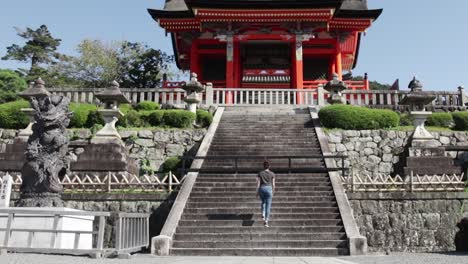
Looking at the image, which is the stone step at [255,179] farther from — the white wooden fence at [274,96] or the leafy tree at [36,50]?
the leafy tree at [36,50]

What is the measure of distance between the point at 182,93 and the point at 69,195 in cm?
925

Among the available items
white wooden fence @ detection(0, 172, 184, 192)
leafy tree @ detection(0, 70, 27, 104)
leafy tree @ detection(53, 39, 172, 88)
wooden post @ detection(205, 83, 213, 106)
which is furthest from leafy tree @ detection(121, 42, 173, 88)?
white wooden fence @ detection(0, 172, 184, 192)

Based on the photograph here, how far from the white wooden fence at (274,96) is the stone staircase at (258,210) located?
4.75 meters

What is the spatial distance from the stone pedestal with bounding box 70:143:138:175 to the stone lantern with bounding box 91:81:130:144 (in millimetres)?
438


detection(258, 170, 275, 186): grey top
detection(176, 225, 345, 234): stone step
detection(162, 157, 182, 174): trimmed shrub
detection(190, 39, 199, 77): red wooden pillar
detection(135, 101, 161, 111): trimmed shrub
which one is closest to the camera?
detection(176, 225, 345, 234): stone step

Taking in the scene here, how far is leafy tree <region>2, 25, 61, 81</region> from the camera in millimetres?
41006

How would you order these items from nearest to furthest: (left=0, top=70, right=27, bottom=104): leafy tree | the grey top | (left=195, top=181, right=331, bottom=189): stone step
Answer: the grey top
(left=195, top=181, right=331, bottom=189): stone step
(left=0, top=70, right=27, bottom=104): leafy tree

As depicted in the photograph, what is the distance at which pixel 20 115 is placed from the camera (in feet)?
59.5

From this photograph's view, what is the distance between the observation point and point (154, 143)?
671 inches

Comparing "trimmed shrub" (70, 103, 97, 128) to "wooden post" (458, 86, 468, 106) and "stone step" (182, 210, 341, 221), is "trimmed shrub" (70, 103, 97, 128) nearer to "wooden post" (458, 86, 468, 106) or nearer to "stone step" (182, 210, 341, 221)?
"stone step" (182, 210, 341, 221)

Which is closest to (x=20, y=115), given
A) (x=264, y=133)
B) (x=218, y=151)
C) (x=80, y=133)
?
(x=80, y=133)

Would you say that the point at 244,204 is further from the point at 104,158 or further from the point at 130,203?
the point at 104,158

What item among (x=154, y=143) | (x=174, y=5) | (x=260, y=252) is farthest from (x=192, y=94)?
(x=174, y=5)

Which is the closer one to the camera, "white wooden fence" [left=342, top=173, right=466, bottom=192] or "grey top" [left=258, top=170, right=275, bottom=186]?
"grey top" [left=258, top=170, right=275, bottom=186]
